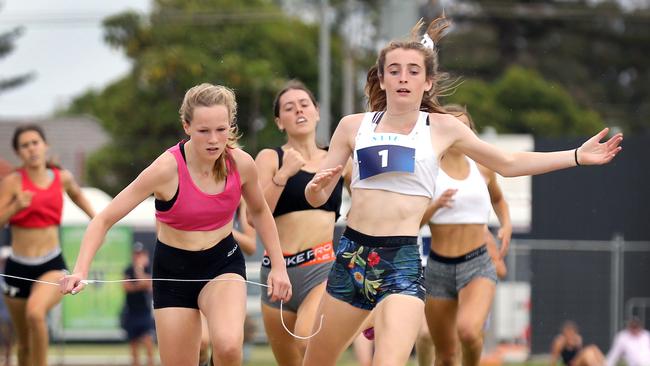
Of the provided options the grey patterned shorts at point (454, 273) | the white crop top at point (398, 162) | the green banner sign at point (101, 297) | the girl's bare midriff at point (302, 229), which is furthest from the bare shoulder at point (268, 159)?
the green banner sign at point (101, 297)

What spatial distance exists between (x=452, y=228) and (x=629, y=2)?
5350 centimetres

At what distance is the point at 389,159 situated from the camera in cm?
761

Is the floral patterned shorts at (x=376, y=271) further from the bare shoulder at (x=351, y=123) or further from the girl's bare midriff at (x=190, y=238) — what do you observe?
the girl's bare midriff at (x=190, y=238)

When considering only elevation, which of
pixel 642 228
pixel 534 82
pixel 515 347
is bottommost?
pixel 515 347

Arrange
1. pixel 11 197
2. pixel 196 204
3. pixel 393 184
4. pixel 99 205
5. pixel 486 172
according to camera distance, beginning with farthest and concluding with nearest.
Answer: pixel 99 205
pixel 11 197
pixel 486 172
pixel 196 204
pixel 393 184

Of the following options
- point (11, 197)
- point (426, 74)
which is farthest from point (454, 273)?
point (11, 197)

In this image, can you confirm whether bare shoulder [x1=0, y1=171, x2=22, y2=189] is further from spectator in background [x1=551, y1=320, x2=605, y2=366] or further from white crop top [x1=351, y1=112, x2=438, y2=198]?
spectator in background [x1=551, y1=320, x2=605, y2=366]

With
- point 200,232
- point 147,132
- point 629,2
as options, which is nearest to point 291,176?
point 200,232

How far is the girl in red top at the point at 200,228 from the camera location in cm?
777

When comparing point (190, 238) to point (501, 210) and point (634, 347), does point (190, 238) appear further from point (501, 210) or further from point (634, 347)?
point (634, 347)

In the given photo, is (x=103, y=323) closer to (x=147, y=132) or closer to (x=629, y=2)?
(x=147, y=132)

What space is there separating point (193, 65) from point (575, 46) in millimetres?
25084

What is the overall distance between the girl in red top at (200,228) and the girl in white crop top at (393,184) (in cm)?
51

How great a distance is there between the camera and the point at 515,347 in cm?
2397
